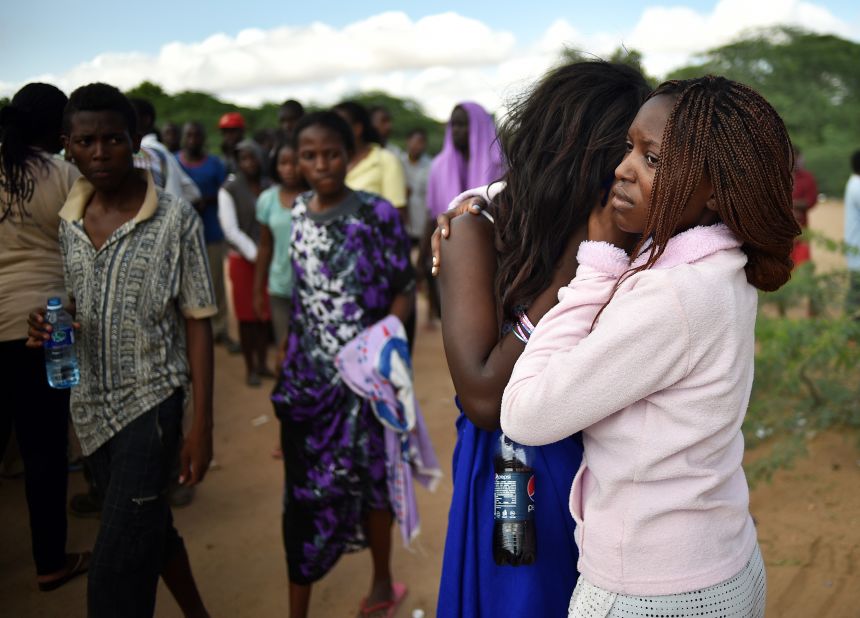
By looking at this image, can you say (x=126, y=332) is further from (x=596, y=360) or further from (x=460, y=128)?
(x=460, y=128)

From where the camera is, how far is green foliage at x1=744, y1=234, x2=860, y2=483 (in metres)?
4.07

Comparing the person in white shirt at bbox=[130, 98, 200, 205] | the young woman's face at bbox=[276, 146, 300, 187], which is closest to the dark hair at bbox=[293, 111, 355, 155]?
the young woman's face at bbox=[276, 146, 300, 187]

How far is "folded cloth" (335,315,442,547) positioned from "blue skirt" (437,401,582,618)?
1.21 m

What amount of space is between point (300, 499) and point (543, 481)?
1665 millimetres

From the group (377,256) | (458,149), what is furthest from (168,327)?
(458,149)

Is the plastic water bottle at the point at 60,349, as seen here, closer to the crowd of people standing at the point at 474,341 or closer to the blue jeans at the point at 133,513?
the crowd of people standing at the point at 474,341

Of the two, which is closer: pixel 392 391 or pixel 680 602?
pixel 680 602

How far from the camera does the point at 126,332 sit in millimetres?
2523

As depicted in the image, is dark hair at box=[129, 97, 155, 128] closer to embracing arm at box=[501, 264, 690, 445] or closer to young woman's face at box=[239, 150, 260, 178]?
young woman's face at box=[239, 150, 260, 178]

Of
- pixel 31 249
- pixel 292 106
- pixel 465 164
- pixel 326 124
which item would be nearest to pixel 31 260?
pixel 31 249

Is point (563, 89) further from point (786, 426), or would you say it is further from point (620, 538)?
point (786, 426)

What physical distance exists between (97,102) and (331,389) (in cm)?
132

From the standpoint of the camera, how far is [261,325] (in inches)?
250

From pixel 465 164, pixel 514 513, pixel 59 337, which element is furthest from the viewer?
pixel 465 164
